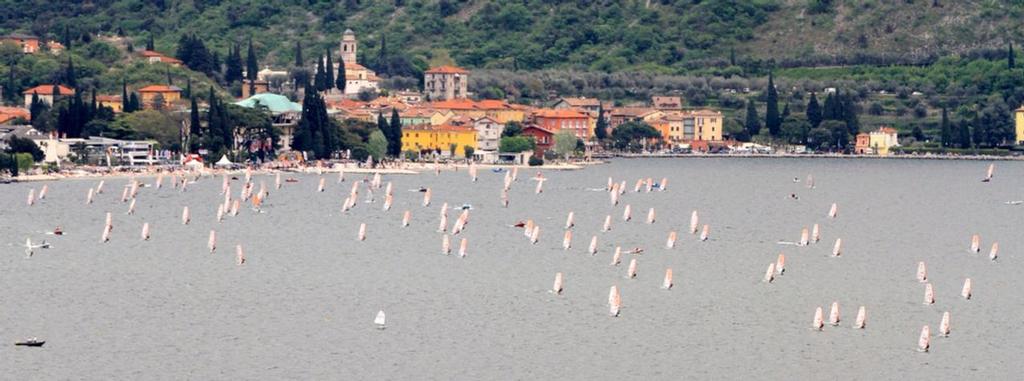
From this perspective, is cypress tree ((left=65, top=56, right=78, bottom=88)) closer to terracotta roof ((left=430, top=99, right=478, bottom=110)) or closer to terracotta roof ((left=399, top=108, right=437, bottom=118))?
terracotta roof ((left=399, top=108, right=437, bottom=118))

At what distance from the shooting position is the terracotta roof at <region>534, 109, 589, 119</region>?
184750 mm

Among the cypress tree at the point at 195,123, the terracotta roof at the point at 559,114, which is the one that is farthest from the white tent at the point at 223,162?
the terracotta roof at the point at 559,114

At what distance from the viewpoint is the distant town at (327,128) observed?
149m

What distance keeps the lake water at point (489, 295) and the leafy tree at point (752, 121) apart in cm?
6836

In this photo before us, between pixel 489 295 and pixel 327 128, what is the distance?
258 feet

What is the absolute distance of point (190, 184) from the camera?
445ft

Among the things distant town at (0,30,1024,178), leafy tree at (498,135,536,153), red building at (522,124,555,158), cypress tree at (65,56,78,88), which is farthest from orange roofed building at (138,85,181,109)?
red building at (522,124,555,158)

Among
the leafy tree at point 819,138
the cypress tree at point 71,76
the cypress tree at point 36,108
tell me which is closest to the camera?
the cypress tree at point 36,108

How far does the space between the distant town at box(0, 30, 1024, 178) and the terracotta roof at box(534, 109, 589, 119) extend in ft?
0.49

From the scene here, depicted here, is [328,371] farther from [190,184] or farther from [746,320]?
[190,184]

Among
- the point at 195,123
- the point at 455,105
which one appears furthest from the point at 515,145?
the point at 195,123

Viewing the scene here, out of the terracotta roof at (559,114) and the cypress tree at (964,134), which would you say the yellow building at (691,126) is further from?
the cypress tree at (964,134)

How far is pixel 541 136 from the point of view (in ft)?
589

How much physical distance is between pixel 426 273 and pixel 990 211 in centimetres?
4734
